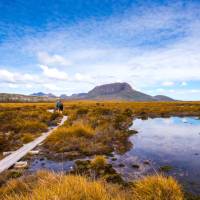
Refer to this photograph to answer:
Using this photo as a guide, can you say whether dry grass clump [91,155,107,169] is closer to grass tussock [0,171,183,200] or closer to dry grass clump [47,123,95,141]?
grass tussock [0,171,183,200]

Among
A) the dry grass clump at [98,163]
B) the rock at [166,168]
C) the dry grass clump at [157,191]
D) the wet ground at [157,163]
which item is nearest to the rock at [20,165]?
the wet ground at [157,163]

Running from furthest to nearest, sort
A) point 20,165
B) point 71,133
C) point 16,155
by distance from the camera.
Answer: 1. point 71,133
2. point 16,155
3. point 20,165

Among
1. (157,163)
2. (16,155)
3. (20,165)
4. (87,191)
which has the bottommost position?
(157,163)

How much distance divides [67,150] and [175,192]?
28.5 feet

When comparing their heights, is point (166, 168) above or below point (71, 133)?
below

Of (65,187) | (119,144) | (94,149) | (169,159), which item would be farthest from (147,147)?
(65,187)

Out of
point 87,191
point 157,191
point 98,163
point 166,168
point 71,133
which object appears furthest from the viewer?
point 71,133

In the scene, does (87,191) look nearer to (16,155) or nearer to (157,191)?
(157,191)

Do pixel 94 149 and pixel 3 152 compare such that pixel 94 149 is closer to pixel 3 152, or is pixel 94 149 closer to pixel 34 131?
pixel 3 152

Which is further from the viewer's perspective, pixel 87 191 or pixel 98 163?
pixel 98 163

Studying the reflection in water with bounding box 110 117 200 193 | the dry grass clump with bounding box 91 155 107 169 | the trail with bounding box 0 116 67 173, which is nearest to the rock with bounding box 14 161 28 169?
the trail with bounding box 0 116 67 173

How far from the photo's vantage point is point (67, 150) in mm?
12766

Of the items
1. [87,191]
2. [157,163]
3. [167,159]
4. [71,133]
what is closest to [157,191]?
[87,191]

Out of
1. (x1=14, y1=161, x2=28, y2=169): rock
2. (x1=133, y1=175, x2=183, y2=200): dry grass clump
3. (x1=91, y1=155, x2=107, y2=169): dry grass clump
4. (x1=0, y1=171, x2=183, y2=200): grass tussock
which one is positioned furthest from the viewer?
(x1=91, y1=155, x2=107, y2=169): dry grass clump
